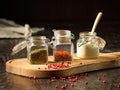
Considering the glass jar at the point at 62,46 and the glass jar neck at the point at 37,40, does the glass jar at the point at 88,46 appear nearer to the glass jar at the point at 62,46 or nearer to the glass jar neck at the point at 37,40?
the glass jar at the point at 62,46

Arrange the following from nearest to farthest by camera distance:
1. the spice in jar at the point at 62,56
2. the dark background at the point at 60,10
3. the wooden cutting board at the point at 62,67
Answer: the wooden cutting board at the point at 62,67 < the spice in jar at the point at 62,56 < the dark background at the point at 60,10

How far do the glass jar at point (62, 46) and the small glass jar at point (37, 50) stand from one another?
0.06m

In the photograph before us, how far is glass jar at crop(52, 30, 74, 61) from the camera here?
1.58m

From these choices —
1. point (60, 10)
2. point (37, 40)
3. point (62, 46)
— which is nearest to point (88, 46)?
point (62, 46)

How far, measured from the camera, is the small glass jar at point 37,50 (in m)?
1.53

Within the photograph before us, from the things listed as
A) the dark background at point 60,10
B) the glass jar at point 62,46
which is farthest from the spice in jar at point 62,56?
the dark background at point 60,10

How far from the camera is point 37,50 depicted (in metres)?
1.53

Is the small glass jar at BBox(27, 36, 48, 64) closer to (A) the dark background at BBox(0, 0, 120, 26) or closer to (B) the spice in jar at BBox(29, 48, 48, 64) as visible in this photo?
(B) the spice in jar at BBox(29, 48, 48, 64)

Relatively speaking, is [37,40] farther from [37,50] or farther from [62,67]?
[62,67]

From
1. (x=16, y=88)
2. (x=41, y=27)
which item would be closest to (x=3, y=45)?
(x=41, y=27)

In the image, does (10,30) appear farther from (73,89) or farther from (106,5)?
(73,89)

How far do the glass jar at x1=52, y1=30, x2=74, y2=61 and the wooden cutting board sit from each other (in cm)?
3

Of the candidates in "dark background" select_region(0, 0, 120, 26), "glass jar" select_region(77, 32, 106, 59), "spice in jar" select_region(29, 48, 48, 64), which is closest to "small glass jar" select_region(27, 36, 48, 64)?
"spice in jar" select_region(29, 48, 48, 64)

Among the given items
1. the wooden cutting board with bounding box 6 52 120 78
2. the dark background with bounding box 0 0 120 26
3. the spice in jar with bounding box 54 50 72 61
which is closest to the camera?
the wooden cutting board with bounding box 6 52 120 78
